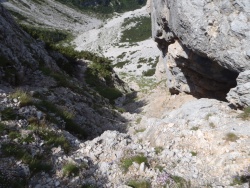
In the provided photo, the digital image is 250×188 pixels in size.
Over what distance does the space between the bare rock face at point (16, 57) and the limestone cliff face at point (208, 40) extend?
Answer: 12123mm

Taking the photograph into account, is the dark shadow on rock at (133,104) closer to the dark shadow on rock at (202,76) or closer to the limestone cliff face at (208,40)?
the dark shadow on rock at (202,76)

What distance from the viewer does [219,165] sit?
10273 millimetres

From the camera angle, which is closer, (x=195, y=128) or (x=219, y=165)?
(x=219, y=165)

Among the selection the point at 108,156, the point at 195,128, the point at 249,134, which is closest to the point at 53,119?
the point at 108,156

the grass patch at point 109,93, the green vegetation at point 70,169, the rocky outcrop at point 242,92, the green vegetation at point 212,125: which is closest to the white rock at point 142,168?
the green vegetation at point 70,169

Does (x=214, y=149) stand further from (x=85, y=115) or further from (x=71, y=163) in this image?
(x=85, y=115)

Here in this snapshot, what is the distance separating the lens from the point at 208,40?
16.8 m

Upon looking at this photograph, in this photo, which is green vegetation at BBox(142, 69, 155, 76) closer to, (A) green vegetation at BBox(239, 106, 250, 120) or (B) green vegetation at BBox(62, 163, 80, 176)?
(A) green vegetation at BBox(239, 106, 250, 120)

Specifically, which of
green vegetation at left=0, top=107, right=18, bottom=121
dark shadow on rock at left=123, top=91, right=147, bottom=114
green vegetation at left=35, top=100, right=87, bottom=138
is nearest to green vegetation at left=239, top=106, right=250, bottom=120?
green vegetation at left=35, top=100, right=87, bottom=138

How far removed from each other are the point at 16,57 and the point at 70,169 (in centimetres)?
1426

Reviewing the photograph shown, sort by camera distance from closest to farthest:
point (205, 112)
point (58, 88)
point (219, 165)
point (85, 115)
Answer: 1. point (219, 165)
2. point (205, 112)
3. point (85, 115)
4. point (58, 88)

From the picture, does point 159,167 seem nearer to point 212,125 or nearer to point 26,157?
point 212,125

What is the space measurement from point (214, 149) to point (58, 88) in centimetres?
1347

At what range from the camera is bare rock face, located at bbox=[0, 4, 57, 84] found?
18375 mm
